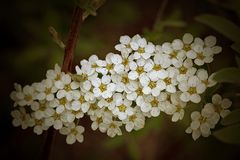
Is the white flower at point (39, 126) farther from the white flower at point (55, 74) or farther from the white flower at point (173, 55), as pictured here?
the white flower at point (173, 55)

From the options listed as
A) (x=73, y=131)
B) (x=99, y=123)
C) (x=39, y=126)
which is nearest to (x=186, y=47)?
(x=99, y=123)

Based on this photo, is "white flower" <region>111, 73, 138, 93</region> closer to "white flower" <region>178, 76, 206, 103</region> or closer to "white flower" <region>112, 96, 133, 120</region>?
"white flower" <region>112, 96, 133, 120</region>

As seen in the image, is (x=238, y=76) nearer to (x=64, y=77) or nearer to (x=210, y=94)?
(x=210, y=94)

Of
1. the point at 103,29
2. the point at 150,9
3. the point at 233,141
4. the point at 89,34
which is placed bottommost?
the point at 233,141

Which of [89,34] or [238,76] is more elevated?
[89,34]

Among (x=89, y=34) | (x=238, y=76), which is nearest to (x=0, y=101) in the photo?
(x=89, y=34)

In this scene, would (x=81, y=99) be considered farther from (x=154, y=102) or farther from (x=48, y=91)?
(x=154, y=102)
